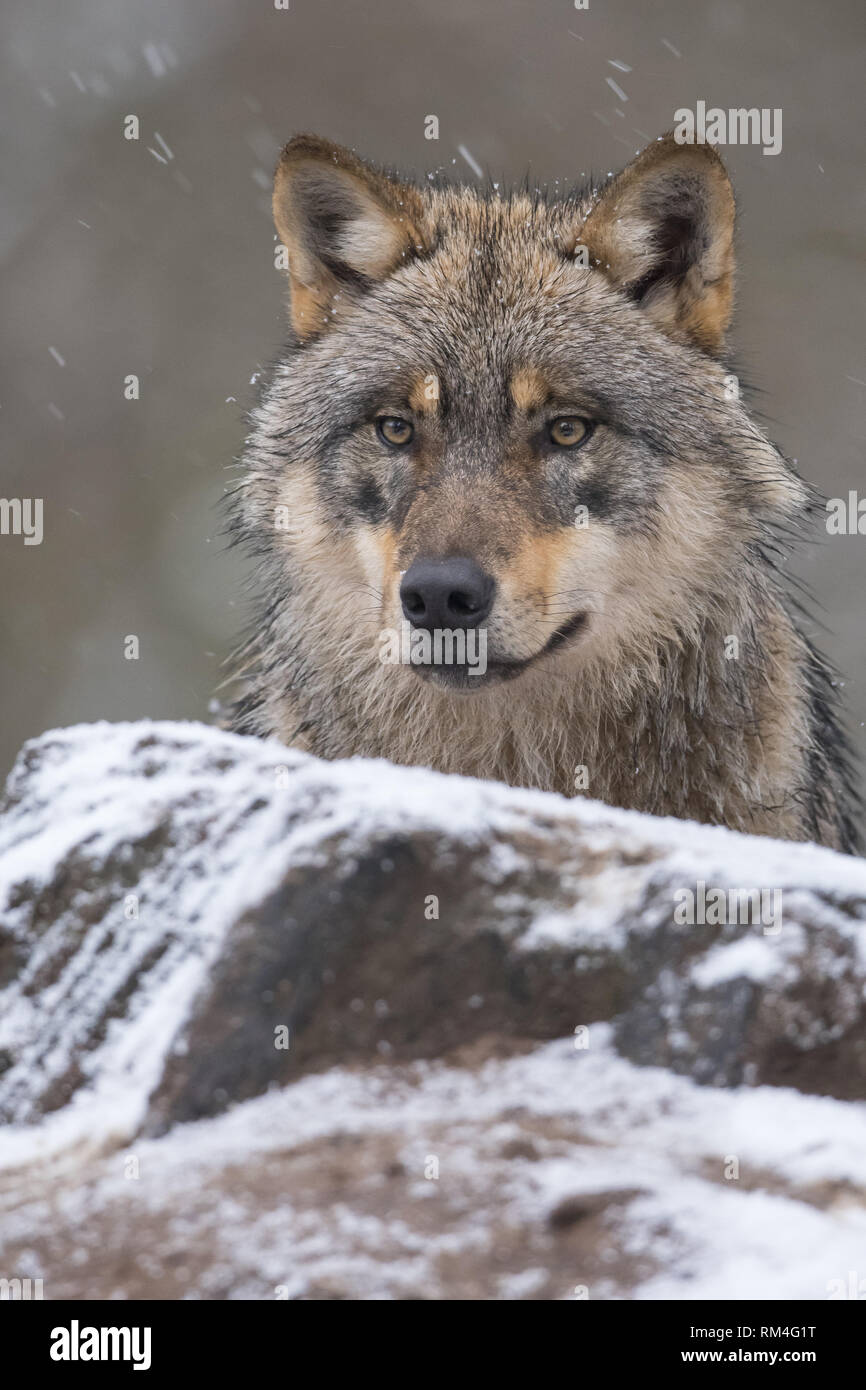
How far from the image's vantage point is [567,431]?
428 centimetres

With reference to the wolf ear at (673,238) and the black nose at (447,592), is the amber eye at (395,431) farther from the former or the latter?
the wolf ear at (673,238)

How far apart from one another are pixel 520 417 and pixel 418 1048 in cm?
241

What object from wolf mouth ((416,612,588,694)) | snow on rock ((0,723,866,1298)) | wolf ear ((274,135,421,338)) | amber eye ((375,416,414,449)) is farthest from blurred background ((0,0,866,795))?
snow on rock ((0,723,866,1298))

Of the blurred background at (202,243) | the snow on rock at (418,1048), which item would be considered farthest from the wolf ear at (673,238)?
the blurred background at (202,243)

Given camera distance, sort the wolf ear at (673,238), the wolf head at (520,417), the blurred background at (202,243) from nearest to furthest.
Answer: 1. the wolf head at (520,417)
2. the wolf ear at (673,238)
3. the blurred background at (202,243)

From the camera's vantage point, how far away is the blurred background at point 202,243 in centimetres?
1366

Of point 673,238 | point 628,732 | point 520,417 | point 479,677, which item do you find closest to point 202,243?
point 673,238

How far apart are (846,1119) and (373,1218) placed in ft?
2.44

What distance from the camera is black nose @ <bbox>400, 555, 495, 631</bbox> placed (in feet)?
12.2

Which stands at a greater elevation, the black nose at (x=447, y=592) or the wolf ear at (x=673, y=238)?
the wolf ear at (x=673, y=238)

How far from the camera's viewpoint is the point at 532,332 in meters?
4.36

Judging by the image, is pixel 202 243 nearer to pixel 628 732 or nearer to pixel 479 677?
pixel 628 732

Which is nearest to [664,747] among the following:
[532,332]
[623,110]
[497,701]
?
[497,701]

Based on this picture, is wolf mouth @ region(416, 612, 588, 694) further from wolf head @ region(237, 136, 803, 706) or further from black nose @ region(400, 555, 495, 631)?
black nose @ region(400, 555, 495, 631)
